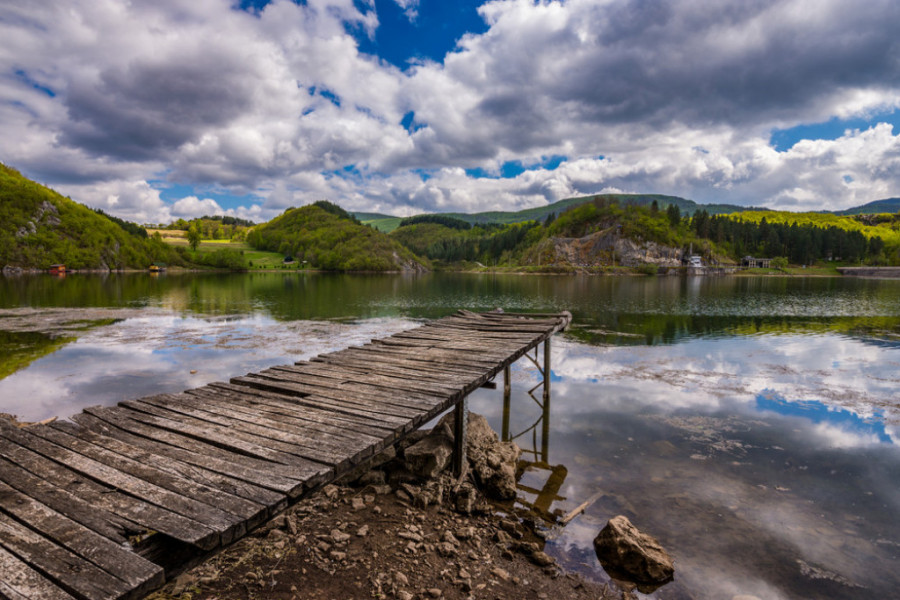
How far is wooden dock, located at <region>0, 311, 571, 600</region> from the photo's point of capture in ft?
12.1

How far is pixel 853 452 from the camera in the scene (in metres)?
12.6

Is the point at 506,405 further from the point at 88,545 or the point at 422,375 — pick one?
the point at 88,545

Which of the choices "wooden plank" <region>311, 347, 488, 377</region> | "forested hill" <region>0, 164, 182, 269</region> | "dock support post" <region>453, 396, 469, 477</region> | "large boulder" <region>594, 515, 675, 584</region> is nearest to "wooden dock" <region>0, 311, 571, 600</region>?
"dock support post" <region>453, 396, 469, 477</region>

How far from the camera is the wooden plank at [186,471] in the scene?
15.5 feet

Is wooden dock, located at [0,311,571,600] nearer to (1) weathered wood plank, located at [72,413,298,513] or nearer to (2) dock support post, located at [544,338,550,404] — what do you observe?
(1) weathered wood plank, located at [72,413,298,513]

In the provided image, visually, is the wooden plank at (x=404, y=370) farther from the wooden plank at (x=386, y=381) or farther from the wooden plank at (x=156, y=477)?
the wooden plank at (x=156, y=477)

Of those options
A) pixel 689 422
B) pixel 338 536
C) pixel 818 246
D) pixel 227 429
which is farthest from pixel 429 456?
pixel 818 246

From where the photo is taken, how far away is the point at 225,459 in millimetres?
5730

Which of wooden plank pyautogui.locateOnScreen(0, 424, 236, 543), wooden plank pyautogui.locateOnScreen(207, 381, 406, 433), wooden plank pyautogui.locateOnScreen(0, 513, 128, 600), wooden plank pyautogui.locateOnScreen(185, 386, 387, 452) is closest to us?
wooden plank pyautogui.locateOnScreen(0, 513, 128, 600)

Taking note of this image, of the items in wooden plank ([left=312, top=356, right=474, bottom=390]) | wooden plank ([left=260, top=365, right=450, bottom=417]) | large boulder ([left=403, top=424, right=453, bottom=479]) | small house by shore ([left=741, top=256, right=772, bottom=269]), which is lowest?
large boulder ([left=403, top=424, right=453, bottom=479])

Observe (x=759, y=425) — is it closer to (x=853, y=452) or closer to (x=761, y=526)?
(x=853, y=452)

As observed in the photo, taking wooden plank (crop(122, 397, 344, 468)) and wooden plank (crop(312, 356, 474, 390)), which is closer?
wooden plank (crop(122, 397, 344, 468))

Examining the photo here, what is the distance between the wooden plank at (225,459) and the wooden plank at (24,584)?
6.24 feet

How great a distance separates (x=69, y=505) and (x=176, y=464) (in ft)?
3.79
